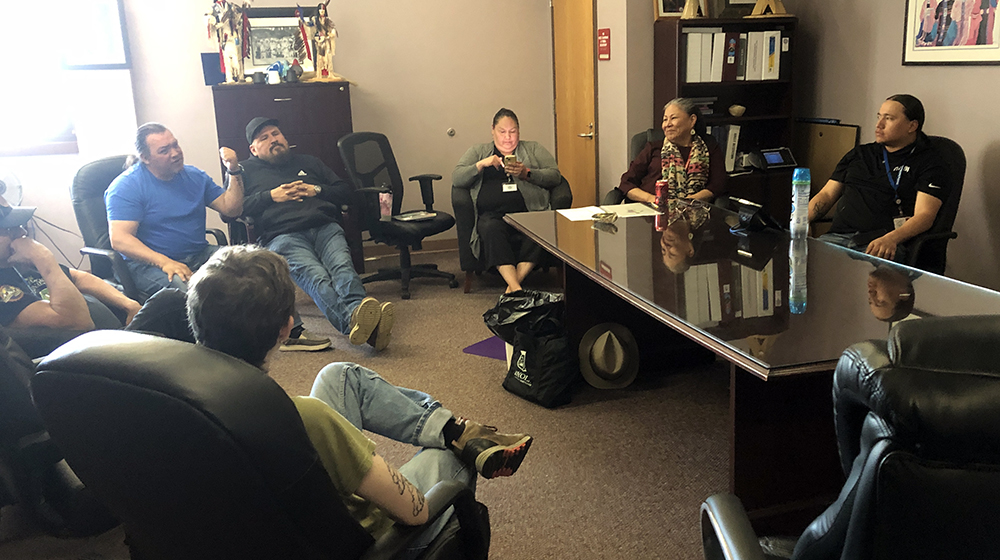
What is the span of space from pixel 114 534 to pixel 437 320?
7.44 feet

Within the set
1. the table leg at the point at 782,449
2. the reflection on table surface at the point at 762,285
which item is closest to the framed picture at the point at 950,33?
the reflection on table surface at the point at 762,285

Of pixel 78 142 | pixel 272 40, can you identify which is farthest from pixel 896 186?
pixel 78 142

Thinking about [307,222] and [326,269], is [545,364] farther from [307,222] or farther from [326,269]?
[307,222]

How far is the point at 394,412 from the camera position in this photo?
197cm

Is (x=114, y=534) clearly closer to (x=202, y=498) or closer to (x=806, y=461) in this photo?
(x=202, y=498)

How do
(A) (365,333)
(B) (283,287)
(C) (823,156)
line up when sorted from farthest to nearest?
(C) (823,156)
(A) (365,333)
(B) (283,287)

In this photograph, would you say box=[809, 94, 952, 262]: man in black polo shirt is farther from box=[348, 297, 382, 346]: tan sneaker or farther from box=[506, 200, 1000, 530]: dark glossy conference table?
box=[348, 297, 382, 346]: tan sneaker

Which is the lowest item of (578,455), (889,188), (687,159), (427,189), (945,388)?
(578,455)

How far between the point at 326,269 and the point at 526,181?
4.46ft

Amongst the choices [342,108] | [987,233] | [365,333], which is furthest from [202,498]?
[342,108]

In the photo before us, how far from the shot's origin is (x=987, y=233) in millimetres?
3842

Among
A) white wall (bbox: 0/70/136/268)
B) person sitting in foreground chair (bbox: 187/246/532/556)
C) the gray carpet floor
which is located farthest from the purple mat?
white wall (bbox: 0/70/136/268)

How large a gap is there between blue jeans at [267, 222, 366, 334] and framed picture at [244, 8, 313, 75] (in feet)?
4.83

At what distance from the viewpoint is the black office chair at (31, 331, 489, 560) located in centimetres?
102
